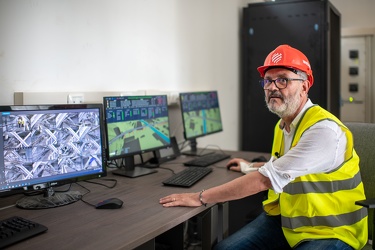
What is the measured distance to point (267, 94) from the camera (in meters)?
1.68

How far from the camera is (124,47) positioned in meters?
2.29

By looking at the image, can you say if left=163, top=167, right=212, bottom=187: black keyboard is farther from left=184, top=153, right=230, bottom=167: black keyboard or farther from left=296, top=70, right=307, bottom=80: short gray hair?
left=296, top=70, right=307, bottom=80: short gray hair

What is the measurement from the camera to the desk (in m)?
1.13

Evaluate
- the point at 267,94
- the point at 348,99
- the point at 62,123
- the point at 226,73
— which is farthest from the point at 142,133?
the point at 348,99

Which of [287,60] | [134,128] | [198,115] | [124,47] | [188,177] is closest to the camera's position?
[287,60]

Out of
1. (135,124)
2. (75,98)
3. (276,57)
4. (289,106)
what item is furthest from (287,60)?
(75,98)

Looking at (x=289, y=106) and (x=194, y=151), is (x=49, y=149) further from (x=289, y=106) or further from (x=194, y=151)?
(x=194, y=151)

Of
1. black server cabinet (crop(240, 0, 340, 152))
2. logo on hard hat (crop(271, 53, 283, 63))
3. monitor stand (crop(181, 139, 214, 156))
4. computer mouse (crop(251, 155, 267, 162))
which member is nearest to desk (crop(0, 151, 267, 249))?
computer mouse (crop(251, 155, 267, 162))

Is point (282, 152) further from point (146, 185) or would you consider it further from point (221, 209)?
point (146, 185)

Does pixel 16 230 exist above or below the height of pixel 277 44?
below

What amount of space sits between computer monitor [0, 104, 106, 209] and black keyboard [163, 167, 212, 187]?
344mm

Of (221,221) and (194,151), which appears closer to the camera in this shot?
(221,221)

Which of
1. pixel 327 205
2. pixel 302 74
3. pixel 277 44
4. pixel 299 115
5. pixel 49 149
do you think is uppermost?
pixel 277 44

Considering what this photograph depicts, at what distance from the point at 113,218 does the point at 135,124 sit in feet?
2.40
